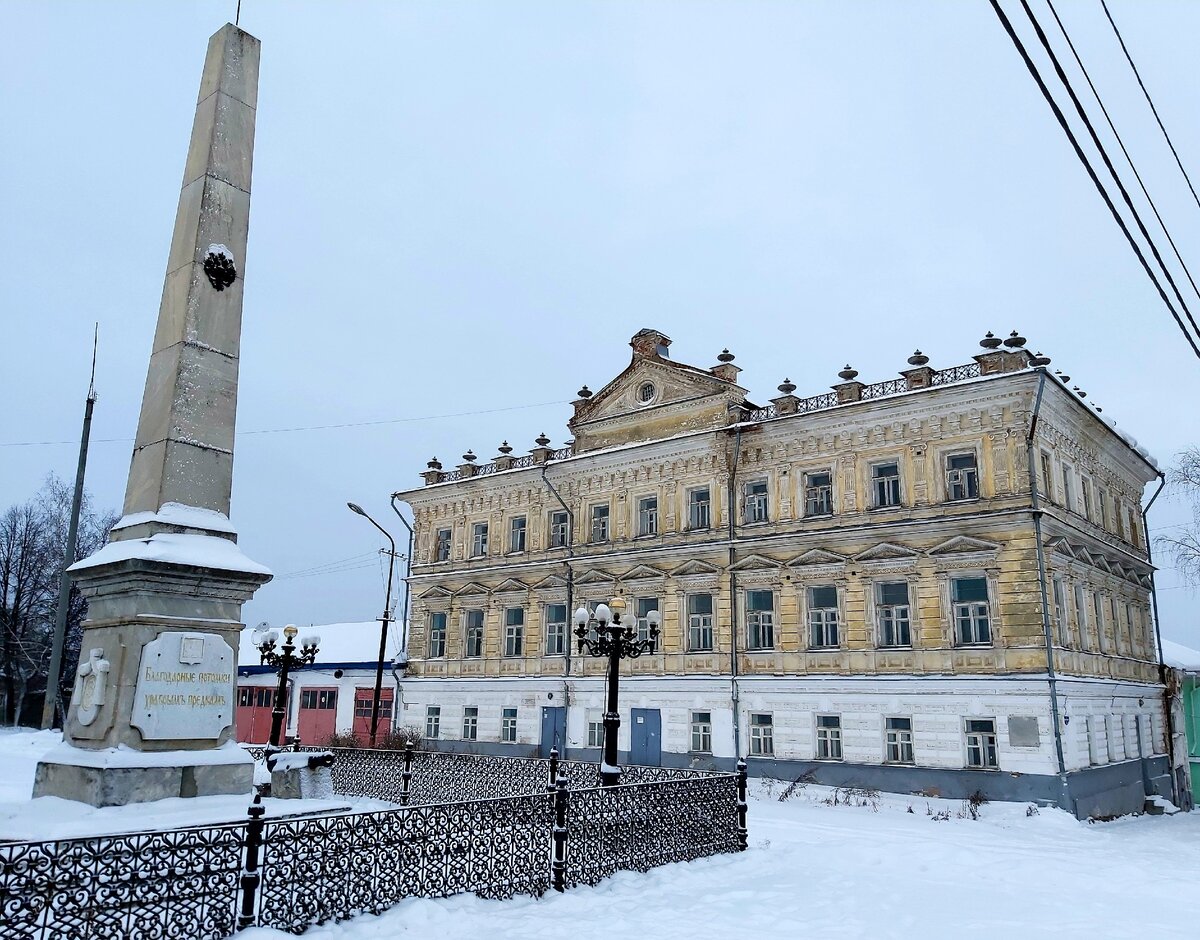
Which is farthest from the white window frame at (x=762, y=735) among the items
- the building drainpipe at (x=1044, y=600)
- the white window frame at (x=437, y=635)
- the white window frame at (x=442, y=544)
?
the white window frame at (x=442, y=544)

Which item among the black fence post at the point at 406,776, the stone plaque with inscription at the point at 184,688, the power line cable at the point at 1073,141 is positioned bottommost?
the black fence post at the point at 406,776

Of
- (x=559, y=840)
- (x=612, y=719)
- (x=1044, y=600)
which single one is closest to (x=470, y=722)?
(x=1044, y=600)

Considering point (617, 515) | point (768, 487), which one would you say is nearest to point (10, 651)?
point (617, 515)

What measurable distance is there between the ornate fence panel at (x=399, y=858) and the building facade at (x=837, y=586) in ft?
45.6

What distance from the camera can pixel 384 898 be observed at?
782 cm

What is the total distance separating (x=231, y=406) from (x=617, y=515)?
18.1 meters

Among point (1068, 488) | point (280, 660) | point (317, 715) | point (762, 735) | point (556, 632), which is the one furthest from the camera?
point (317, 715)

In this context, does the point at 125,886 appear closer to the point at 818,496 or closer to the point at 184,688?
the point at 184,688

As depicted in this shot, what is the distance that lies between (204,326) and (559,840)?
6.59 meters

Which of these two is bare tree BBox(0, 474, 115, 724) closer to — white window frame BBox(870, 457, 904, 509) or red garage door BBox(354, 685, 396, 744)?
red garage door BBox(354, 685, 396, 744)

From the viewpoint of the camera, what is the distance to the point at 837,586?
74.7 ft

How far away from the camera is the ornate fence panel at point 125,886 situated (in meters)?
5.95

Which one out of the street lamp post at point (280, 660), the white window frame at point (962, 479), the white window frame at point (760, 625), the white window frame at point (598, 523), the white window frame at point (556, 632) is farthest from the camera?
the white window frame at point (556, 632)

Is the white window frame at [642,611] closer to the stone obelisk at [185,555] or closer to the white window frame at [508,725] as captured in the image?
the white window frame at [508,725]
